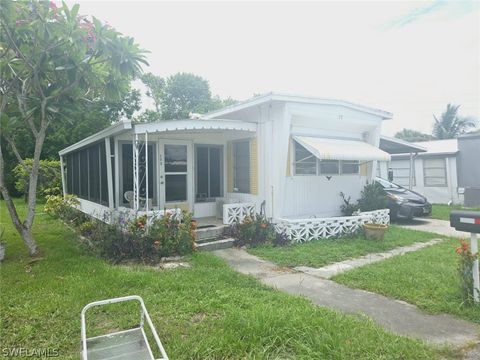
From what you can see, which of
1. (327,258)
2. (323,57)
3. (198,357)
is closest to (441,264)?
(327,258)

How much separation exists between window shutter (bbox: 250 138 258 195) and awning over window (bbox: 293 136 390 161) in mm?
1153

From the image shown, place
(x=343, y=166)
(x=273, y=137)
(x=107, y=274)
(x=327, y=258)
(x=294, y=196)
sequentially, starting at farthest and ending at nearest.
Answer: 1. (x=343, y=166)
2. (x=294, y=196)
3. (x=273, y=137)
4. (x=327, y=258)
5. (x=107, y=274)

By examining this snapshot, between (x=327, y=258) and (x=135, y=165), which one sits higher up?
(x=135, y=165)

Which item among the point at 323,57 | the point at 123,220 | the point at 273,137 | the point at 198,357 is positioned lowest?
the point at 198,357

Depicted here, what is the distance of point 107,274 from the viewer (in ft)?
17.8

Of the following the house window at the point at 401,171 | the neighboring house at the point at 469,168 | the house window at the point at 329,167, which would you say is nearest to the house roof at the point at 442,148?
the neighboring house at the point at 469,168

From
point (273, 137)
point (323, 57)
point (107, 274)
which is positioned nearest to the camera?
point (107, 274)

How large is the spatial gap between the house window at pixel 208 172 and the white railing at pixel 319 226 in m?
2.61

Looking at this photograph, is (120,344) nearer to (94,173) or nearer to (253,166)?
(253,166)

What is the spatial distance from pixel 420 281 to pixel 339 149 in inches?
177

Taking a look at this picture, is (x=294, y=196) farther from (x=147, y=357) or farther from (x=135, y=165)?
(x=147, y=357)

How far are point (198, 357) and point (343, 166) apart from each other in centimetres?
883

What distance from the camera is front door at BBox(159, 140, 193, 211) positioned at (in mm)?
9373

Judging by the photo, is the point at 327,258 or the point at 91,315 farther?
the point at 327,258
